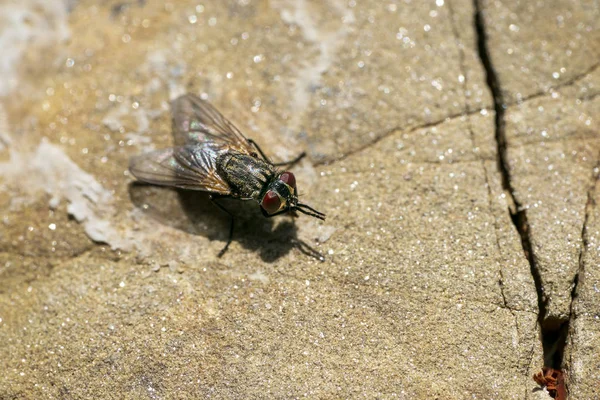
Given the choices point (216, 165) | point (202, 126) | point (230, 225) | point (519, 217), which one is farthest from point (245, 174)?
point (519, 217)

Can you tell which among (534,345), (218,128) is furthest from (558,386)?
(218,128)

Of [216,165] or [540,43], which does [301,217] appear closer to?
[216,165]

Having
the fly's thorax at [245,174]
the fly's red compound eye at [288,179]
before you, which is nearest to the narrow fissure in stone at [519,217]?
the fly's red compound eye at [288,179]

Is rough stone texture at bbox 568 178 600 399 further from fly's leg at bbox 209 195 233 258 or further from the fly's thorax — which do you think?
fly's leg at bbox 209 195 233 258

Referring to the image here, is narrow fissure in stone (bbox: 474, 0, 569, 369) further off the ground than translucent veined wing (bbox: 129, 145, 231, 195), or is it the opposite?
narrow fissure in stone (bbox: 474, 0, 569, 369)

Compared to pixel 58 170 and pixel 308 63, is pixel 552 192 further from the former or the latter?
pixel 58 170

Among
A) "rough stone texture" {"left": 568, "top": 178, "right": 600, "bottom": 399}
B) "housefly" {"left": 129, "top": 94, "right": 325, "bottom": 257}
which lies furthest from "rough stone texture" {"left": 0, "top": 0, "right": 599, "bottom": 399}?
"housefly" {"left": 129, "top": 94, "right": 325, "bottom": 257}
